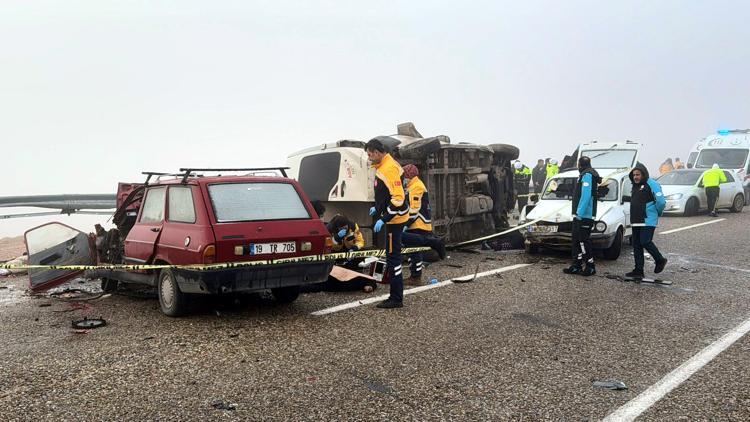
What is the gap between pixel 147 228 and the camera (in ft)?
22.9

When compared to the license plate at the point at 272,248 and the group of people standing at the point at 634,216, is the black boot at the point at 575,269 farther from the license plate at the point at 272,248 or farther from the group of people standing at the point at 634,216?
the license plate at the point at 272,248

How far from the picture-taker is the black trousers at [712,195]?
55.9 ft

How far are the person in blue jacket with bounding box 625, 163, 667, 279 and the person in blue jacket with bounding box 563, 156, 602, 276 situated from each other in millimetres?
542

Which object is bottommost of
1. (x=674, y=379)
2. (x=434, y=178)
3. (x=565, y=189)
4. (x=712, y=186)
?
(x=674, y=379)

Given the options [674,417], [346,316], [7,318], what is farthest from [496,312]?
[7,318]

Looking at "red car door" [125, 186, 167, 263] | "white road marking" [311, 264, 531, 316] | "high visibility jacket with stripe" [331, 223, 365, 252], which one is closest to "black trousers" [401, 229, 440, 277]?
"white road marking" [311, 264, 531, 316]

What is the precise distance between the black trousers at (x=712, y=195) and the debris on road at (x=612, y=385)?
49.0 feet

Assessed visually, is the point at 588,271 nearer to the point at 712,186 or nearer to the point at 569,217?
the point at 569,217

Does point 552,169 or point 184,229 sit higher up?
point 552,169

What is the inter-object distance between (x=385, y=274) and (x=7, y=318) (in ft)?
15.1

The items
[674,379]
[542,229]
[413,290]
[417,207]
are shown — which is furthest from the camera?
[542,229]

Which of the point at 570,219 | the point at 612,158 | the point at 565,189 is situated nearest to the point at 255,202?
the point at 570,219

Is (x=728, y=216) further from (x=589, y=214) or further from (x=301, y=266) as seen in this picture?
(x=301, y=266)

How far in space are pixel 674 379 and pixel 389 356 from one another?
2.20 meters
